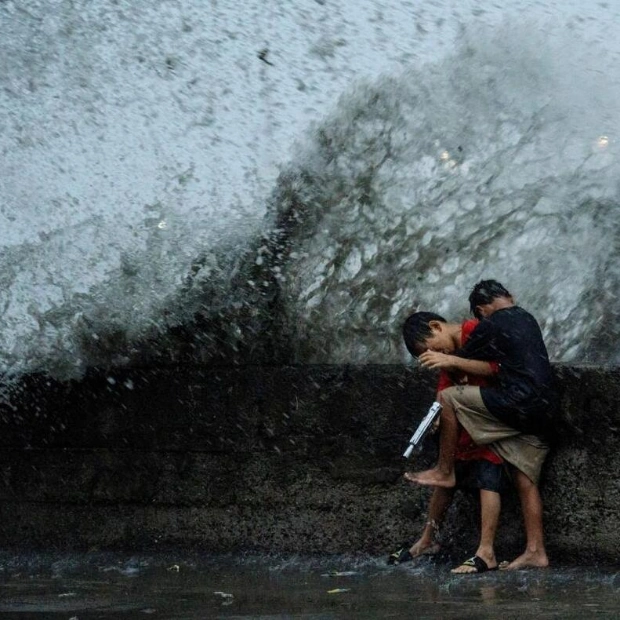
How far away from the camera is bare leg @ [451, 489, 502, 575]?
20.2ft

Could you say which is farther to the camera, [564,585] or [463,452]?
[463,452]

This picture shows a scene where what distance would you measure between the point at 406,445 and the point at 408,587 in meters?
1.19

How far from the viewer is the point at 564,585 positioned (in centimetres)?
546

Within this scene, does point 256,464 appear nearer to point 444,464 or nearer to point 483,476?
point 444,464

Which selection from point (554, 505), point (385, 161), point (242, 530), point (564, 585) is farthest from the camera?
Result: point (385, 161)

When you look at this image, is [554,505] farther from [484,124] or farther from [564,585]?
[484,124]

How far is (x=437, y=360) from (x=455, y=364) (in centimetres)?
9

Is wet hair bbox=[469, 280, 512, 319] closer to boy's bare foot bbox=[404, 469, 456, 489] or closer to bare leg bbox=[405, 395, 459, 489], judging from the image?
bare leg bbox=[405, 395, 459, 489]

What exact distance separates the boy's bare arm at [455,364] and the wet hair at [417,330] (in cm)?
19

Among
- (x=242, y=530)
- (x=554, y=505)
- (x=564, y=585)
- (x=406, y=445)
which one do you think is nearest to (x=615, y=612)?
(x=564, y=585)

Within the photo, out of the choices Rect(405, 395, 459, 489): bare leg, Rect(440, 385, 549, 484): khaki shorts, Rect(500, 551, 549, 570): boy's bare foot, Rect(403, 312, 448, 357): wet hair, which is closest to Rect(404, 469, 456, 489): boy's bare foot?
Rect(405, 395, 459, 489): bare leg

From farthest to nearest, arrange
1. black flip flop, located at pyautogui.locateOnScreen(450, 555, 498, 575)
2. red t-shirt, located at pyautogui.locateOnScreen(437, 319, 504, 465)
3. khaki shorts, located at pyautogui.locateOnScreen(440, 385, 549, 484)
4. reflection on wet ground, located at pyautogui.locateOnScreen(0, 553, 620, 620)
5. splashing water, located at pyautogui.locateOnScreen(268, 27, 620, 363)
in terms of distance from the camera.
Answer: splashing water, located at pyautogui.locateOnScreen(268, 27, 620, 363) → red t-shirt, located at pyautogui.locateOnScreen(437, 319, 504, 465) → khaki shorts, located at pyautogui.locateOnScreen(440, 385, 549, 484) → black flip flop, located at pyautogui.locateOnScreen(450, 555, 498, 575) → reflection on wet ground, located at pyautogui.locateOnScreen(0, 553, 620, 620)

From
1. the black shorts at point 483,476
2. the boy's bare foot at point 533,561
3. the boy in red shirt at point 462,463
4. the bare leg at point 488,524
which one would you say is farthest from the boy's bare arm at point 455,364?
the boy's bare foot at point 533,561

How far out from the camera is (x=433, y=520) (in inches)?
254
